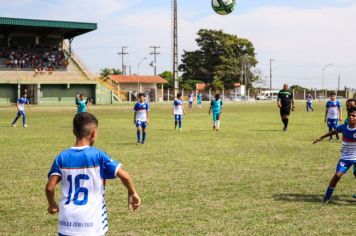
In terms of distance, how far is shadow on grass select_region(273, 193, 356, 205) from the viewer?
8.20 metres

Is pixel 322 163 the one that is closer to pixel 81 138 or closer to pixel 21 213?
pixel 21 213

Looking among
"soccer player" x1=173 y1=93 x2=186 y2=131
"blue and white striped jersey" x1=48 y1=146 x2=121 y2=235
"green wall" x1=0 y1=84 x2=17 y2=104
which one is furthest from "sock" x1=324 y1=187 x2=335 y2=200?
"green wall" x1=0 y1=84 x2=17 y2=104

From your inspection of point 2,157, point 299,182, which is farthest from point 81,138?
point 2,157

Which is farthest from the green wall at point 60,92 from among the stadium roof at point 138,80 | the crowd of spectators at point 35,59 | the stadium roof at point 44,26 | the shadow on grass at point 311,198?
the shadow on grass at point 311,198

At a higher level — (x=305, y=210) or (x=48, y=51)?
(x=48, y=51)

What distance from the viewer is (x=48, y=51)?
2425 inches

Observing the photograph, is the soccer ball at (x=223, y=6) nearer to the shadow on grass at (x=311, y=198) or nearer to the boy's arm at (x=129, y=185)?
the shadow on grass at (x=311, y=198)

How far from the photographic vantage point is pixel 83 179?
4.22m

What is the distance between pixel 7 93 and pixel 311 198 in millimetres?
53879

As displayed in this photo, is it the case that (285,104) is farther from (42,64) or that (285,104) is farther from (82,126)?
(42,64)

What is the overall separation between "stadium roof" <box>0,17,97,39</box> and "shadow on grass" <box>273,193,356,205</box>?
52.2 meters

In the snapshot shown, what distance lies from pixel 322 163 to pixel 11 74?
5056 cm

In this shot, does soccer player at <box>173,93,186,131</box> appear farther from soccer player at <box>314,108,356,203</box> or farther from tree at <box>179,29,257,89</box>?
tree at <box>179,29,257,89</box>

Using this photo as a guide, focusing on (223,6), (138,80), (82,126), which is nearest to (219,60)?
(138,80)
